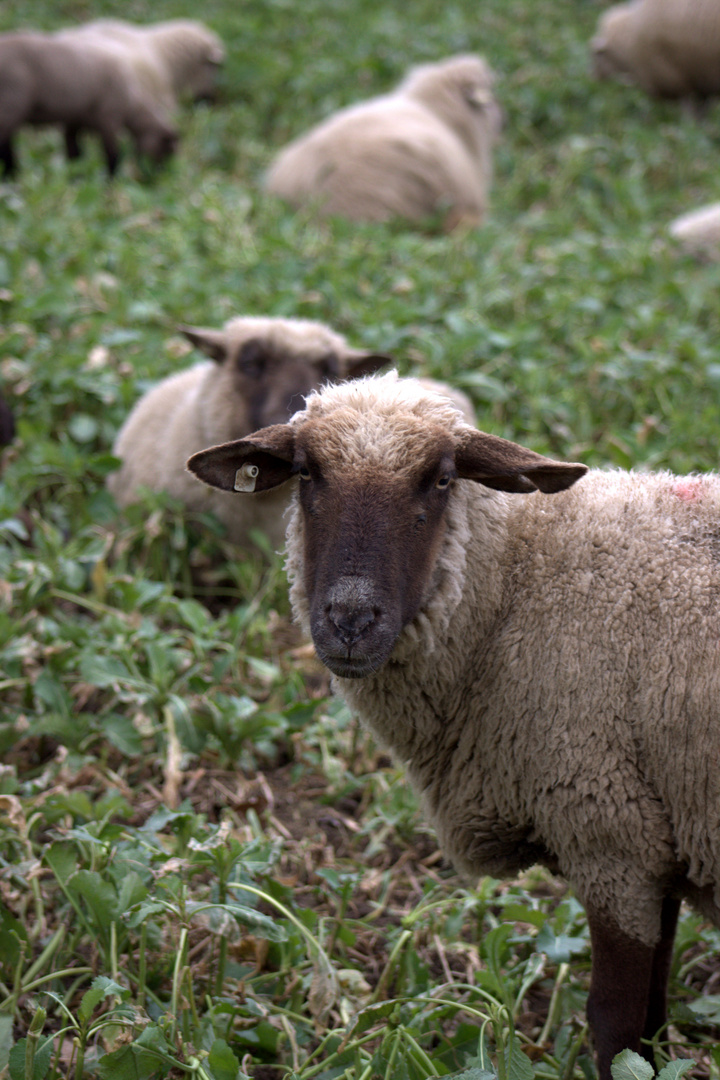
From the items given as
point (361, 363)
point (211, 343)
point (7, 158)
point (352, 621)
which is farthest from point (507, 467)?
point (7, 158)

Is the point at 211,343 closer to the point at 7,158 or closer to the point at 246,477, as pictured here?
the point at 246,477

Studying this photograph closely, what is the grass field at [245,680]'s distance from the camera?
271cm

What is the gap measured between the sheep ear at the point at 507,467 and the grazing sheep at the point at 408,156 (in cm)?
590

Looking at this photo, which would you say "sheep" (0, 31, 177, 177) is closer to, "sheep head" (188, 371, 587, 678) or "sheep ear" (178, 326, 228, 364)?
"sheep ear" (178, 326, 228, 364)

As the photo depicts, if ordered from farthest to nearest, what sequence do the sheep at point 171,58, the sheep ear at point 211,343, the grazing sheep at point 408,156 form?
the sheep at point 171,58, the grazing sheep at point 408,156, the sheep ear at point 211,343

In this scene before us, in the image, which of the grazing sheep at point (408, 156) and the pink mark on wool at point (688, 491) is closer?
the pink mark on wool at point (688, 491)

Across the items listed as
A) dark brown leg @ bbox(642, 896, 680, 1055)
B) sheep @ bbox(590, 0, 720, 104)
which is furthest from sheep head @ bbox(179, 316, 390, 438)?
sheep @ bbox(590, 0, 720, 104)

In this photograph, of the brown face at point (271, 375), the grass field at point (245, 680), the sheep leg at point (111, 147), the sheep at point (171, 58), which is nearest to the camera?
the grass field at point (245, 680)

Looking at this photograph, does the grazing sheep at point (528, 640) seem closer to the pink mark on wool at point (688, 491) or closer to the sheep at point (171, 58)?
the pink mark on wool at point (688, 491)

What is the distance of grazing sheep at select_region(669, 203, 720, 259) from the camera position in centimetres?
780

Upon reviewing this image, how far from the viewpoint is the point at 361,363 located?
16.0 feet

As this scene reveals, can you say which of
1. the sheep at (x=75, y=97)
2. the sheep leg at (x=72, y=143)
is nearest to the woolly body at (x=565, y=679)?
the sheep at (x=75, y=97)

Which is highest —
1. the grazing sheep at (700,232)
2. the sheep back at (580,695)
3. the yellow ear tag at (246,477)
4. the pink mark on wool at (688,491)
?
the grazing sheep at (700,232)

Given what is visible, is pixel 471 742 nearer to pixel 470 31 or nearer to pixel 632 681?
pixel 632 681
